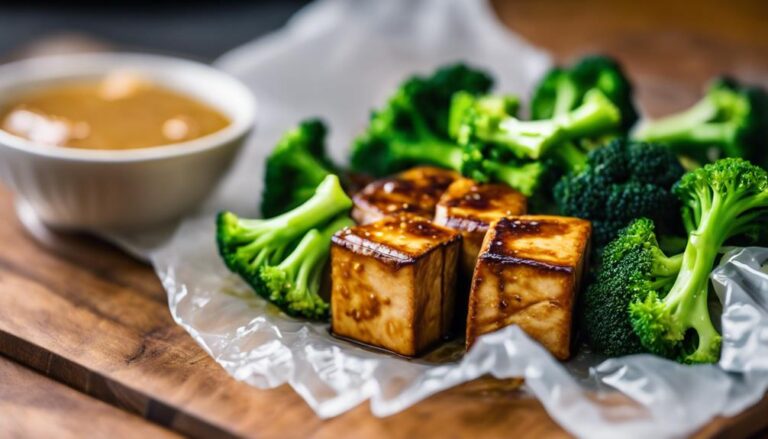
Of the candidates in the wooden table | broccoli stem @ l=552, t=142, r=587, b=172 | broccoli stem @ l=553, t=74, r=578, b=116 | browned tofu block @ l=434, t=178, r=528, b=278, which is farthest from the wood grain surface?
broccoli stem @ l=553, t=74, r=578, b=116

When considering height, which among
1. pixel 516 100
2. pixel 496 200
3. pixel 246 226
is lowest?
pixel 246 226

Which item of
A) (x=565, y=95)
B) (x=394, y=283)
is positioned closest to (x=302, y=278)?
(x=394, y=283)

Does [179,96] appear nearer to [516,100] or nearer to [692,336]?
[516,100]

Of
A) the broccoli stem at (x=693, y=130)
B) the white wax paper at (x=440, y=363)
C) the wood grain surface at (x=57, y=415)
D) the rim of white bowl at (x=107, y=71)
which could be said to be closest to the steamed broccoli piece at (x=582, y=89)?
the broccoli stem at (x=693, y=130)

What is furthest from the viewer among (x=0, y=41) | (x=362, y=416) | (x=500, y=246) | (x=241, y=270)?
(x=0, y=41)

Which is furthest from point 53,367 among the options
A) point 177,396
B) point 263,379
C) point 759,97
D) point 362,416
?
point 759,97

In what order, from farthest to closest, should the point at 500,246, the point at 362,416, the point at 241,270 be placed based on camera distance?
the point at 241,270 < the point at 500,246 < the point at 362,416
